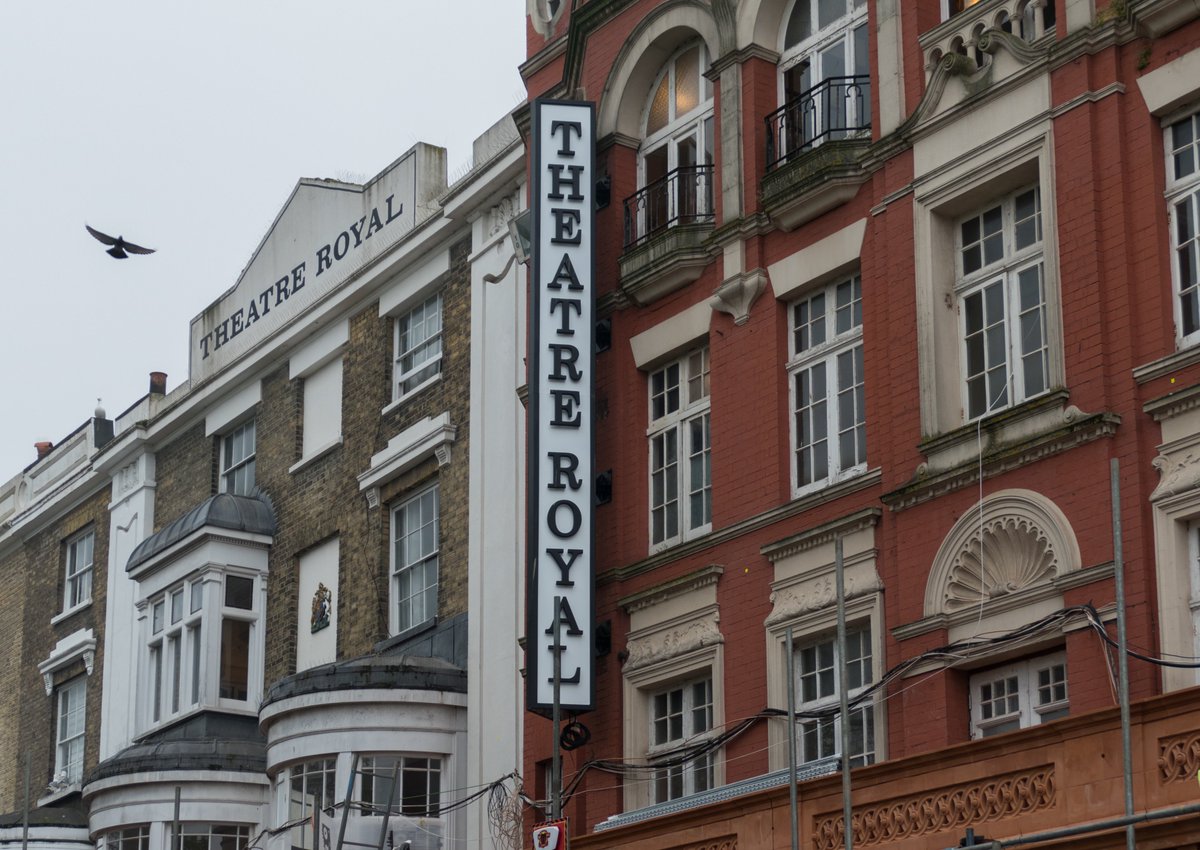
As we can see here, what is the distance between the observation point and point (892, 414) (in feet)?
72.3

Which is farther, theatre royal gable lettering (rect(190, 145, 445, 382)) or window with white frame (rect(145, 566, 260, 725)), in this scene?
window with white frame (rect(145, 566, 260, 725))

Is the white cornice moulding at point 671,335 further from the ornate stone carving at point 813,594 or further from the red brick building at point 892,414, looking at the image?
the ornate stone carving at point 813,594

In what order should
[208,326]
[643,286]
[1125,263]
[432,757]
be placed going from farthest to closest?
[208,326]
[432,757]
[643,286]
[1125,263]

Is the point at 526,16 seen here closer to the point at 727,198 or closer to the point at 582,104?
the point at 582,104

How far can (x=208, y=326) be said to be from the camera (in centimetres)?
3847

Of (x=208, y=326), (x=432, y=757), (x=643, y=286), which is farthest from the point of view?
(x=208, y=326)

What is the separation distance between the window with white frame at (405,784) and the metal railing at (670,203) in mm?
7065

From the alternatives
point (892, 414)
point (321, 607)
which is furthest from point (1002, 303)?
point (321, 607)

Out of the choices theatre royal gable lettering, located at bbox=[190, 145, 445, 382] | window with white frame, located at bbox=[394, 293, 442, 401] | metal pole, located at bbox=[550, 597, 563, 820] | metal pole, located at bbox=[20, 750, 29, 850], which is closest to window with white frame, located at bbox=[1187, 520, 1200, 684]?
metal pole, located at bbox=[550, 597, 563, 820]

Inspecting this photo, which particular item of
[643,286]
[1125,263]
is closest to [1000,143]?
[1125,263]

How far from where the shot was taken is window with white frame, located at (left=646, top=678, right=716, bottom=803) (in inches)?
942

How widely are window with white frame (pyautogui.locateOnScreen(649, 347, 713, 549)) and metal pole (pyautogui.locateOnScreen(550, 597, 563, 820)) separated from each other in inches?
57.7

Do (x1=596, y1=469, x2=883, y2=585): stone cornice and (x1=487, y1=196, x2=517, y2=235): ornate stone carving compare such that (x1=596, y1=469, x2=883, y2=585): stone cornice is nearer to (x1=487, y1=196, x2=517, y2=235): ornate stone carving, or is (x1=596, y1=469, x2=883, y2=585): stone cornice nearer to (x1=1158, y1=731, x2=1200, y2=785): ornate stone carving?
(x1=1158, y1=731, x2=1200, y2=785): ornate stone carving

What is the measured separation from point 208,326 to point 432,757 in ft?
41.7
